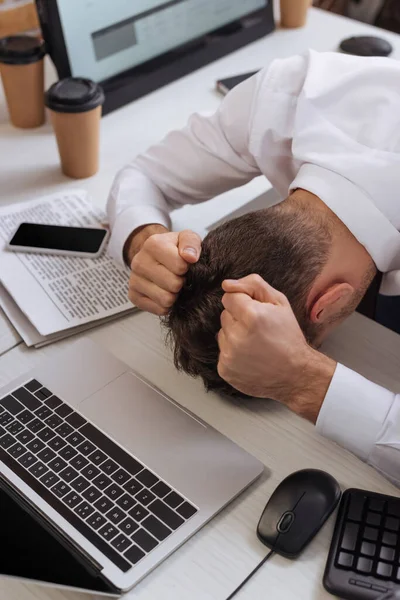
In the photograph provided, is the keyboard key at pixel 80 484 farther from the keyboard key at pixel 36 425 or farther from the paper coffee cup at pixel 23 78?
the paper coffee cup at pixel 23 78

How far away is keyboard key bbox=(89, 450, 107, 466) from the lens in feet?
2.90

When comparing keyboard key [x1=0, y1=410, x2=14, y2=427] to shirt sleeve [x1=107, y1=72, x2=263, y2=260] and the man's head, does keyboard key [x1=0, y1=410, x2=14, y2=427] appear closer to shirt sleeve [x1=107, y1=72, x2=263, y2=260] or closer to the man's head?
the man's head

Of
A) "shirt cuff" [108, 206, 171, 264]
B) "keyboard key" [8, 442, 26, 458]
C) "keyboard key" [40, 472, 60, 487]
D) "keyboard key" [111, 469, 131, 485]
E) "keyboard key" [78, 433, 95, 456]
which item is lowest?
"keyboard key" [111, 469, 131, 485]

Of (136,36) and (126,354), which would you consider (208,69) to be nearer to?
(136,36)

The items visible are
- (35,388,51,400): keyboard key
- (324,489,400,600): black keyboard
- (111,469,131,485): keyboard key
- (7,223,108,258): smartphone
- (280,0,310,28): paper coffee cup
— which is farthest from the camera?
(280,0,310,28): paper coffee cup

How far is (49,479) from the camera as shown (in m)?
0.86

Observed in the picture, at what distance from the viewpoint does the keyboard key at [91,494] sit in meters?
0.84

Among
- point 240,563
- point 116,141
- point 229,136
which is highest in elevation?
point 229,136

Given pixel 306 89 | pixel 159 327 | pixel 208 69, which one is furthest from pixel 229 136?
pixel 208 69

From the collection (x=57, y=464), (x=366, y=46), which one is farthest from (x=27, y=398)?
(x=366, y=46)

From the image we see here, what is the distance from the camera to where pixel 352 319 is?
43.2 inches

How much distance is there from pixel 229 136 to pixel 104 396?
49 cm

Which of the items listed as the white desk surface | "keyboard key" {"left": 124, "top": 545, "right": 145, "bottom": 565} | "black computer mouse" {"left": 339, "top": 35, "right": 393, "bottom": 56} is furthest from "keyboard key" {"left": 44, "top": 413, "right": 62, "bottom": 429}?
"black computer mouse" {"left": 339, "top": 35, "right": 393, "bottom": 56}

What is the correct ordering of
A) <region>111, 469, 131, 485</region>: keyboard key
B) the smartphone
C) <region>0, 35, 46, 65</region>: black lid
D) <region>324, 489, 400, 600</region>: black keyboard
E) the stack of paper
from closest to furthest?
<region>324, 489, 400, 600</region>: black keyboard
<region>111, 469, 131, 485</region>: keyboard key
the stack of paper
the smartphone
<region>0, 35, 46, 65</region>: black lid
